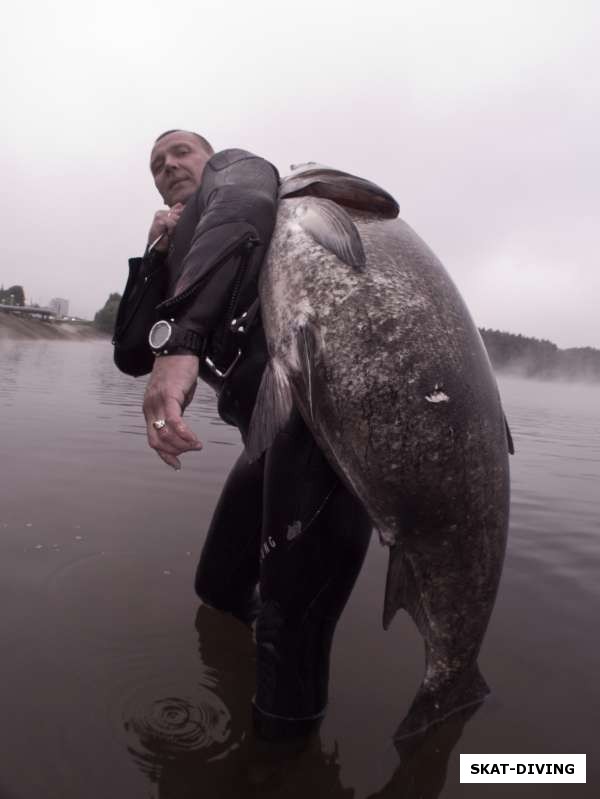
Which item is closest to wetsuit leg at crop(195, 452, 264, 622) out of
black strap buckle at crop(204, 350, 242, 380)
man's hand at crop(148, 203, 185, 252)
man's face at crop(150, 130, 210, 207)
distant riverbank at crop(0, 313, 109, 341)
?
black strap buckle at crop(204, 350, 242, 380)

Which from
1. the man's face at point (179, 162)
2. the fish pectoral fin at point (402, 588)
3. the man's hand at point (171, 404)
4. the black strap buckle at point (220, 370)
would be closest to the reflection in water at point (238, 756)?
the fish pectoral fin at point (402, 588)

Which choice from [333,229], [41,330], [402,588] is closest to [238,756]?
[402,588]

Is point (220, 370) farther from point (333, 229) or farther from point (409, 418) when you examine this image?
point (409, 418)

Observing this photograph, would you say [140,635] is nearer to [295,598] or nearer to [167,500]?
[295,598]

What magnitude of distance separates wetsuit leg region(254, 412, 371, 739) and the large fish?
0.57ft

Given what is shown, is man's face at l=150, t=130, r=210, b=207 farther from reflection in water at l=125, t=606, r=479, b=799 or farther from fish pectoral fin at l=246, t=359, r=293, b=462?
reflection in water at l=125, t=606, r=479, b=799

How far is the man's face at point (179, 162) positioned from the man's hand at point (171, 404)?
1.67 meters

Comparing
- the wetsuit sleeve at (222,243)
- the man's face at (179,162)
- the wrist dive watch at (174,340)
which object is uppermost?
the man's face at (179,162)

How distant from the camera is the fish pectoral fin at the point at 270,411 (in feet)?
7.05

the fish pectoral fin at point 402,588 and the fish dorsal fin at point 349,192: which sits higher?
the fish dorsal fin at point 349,192

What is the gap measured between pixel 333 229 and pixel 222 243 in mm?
465

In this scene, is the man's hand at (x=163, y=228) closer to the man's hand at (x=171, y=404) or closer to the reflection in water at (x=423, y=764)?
the man's hand at (x=171, y=404)

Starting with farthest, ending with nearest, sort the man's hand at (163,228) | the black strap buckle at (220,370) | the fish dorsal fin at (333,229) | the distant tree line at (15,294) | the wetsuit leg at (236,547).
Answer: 1. the distant tree line at (15,294)
2. the wetsuit leg at (236,547)
3. the man's hand at (163,228)
4. the black strap buckle at (220,370)
5. the fish dorsal fin at (333,229)

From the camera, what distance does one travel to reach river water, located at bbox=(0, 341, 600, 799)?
2.18 m
